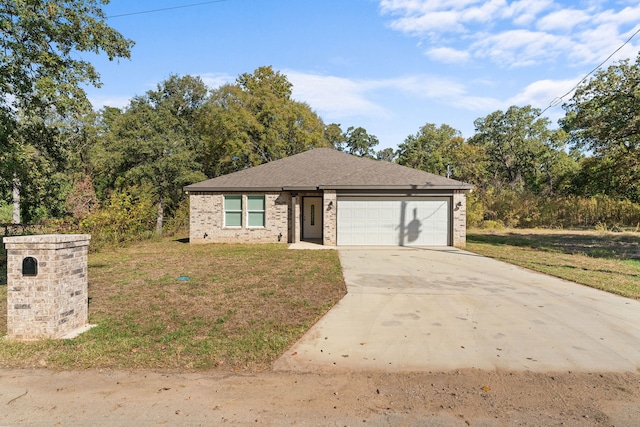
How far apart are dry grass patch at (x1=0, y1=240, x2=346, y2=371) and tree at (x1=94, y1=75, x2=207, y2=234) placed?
15388 mm

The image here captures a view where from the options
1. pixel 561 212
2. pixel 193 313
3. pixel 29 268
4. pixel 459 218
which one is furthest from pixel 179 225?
pixel 561 212

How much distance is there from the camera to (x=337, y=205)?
15773 mm

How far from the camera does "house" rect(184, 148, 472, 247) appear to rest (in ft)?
50.7

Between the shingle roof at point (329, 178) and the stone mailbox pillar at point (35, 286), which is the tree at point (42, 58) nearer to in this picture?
the stone mailbox pillar at point (35, 286)

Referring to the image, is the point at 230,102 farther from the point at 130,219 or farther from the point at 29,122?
the point at 29,122

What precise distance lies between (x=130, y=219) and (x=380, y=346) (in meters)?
14.5

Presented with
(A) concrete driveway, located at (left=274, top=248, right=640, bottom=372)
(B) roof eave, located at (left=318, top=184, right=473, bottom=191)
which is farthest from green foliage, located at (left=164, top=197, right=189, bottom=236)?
(A) concrete driveway, located at (left=274, top=248, right=640, bottom=372)

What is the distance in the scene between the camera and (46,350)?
4.22 meters

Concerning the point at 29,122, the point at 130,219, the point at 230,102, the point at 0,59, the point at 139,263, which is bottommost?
the point at 139,263

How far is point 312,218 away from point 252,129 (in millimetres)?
13773

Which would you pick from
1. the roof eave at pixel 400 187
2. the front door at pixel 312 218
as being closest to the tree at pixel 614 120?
the roof eave at pixel 400 187

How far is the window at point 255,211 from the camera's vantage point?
54.4 feet

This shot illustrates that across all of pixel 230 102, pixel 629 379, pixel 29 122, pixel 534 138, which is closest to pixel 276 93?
pixel 230 102

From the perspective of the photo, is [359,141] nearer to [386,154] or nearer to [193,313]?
[386,154]
